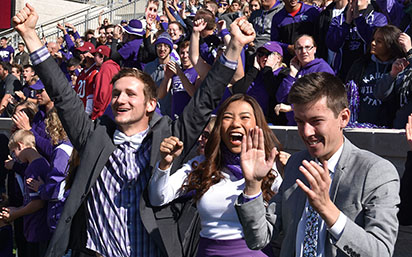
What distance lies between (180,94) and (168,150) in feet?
12.7

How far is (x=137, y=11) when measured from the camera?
79.4 ft

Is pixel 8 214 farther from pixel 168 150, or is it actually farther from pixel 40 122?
pixel 168 150

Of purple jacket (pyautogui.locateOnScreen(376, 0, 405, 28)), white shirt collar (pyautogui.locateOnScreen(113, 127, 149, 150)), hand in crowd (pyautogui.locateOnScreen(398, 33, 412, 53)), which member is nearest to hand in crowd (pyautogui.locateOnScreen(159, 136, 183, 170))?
white shirt collar (pyautogui.locateOnScreen(113, 127, 149, 150))

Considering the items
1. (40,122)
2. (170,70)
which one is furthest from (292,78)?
(40,122)

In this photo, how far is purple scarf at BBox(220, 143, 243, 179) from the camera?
131 inches

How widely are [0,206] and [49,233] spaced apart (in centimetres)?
85

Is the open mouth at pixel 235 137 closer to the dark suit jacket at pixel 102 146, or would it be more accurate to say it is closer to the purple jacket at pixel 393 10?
the dark suit jacket at pixel 102 146

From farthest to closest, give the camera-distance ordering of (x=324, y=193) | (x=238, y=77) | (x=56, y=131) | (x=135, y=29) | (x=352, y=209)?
(x=135, y=29)
(x=238, y=77)
(x=56, y=131)
(x=352, y=209)
(x=324, y=193)

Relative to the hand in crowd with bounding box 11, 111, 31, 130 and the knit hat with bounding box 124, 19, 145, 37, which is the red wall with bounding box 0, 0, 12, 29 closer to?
the knit hat with bounding box 124, 19, 145, 37

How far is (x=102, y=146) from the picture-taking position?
3422 mm

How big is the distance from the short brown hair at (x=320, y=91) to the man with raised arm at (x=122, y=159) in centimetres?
106

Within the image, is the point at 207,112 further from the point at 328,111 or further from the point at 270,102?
the point at 270,102

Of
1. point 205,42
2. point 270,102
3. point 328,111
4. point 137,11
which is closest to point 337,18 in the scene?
point 270,102

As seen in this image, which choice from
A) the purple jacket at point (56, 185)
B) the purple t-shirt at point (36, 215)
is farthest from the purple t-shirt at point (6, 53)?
the purple jacket at point (56, 185)
